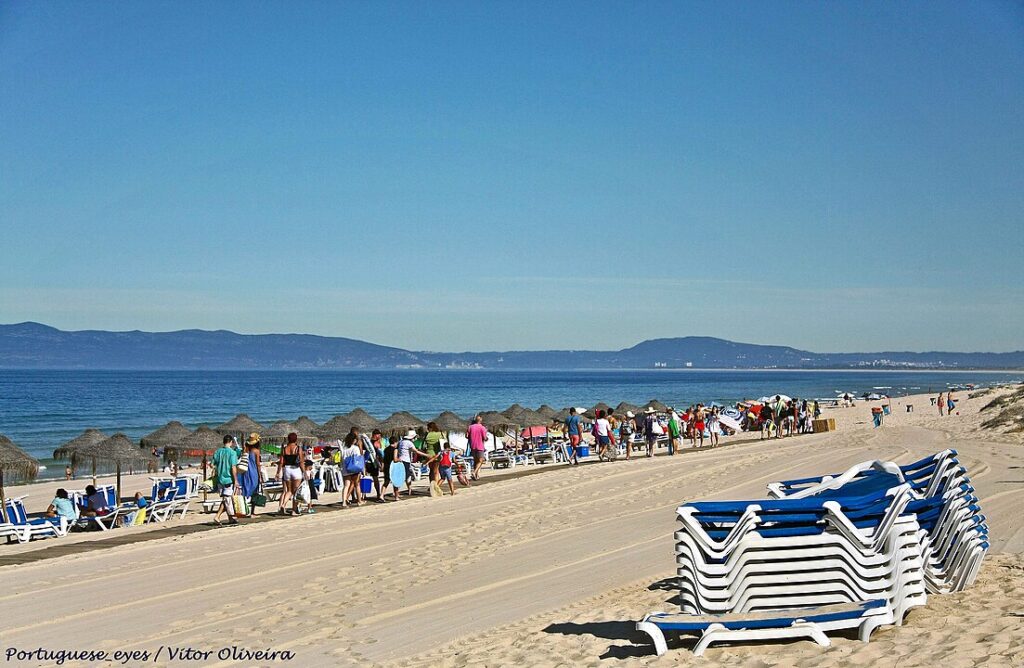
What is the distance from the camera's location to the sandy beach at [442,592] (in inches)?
226

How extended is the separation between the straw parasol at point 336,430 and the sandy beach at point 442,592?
38.1 ft

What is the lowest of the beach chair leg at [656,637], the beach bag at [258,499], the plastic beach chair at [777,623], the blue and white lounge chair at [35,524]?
the blue and white lounge chair at [35,524]

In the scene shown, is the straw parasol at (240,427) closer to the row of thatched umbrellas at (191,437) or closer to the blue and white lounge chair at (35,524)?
the row of thatched umbrellas at (191,437)

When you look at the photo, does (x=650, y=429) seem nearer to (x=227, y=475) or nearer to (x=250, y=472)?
(x=250, y=472)

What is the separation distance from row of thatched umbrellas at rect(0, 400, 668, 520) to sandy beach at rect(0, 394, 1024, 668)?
152 inches

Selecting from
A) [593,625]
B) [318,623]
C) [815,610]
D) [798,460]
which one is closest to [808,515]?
[815,610]

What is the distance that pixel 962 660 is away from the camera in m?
4.75

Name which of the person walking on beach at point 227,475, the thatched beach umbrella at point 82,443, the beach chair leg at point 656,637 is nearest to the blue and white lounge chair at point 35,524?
the person walking on beach at point 227,475

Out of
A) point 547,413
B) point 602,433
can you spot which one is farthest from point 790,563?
point 547,413

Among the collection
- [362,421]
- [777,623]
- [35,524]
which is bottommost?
[35,524]

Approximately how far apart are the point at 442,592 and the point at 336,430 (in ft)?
61.8

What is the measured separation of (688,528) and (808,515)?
2.48 ft

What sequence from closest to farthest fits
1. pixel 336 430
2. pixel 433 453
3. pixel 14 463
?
pixel 14 463
pixel 433 453
pixel 336 430

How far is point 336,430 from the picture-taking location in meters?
26.6
